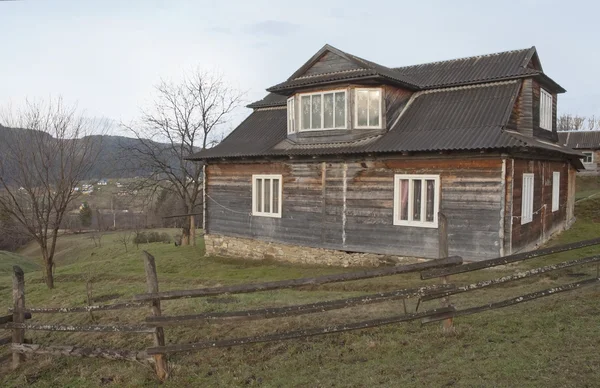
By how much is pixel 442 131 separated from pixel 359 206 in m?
3.96

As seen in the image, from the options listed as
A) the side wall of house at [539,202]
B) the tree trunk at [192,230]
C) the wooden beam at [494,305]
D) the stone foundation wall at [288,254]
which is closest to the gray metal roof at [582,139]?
the side wall of house at [539,202]

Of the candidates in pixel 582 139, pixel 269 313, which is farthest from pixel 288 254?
pixel 582 139

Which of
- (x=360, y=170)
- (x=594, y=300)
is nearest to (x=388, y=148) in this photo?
(x=360, y=170)

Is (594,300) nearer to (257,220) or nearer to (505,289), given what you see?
(505,289)

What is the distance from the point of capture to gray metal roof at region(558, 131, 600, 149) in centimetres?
4959

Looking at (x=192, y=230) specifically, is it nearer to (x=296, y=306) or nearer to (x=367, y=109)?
(x=367, y=109)

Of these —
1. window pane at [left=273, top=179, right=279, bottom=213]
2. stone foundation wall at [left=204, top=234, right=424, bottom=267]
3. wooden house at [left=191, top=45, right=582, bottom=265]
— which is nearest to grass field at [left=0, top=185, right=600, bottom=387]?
wooden house at [left=191, top=45, right=582, bottom=265]

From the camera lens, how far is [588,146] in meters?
49.5

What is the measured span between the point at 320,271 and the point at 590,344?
1073cm

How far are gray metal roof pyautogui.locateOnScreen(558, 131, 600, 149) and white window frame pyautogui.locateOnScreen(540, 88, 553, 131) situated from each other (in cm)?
3421

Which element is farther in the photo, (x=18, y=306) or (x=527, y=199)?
(x=527, y=199)

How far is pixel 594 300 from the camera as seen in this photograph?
28.6ft

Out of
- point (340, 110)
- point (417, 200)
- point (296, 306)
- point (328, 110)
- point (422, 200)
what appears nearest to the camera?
point (296, 306)

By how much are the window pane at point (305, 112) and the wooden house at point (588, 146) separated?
4167cm
